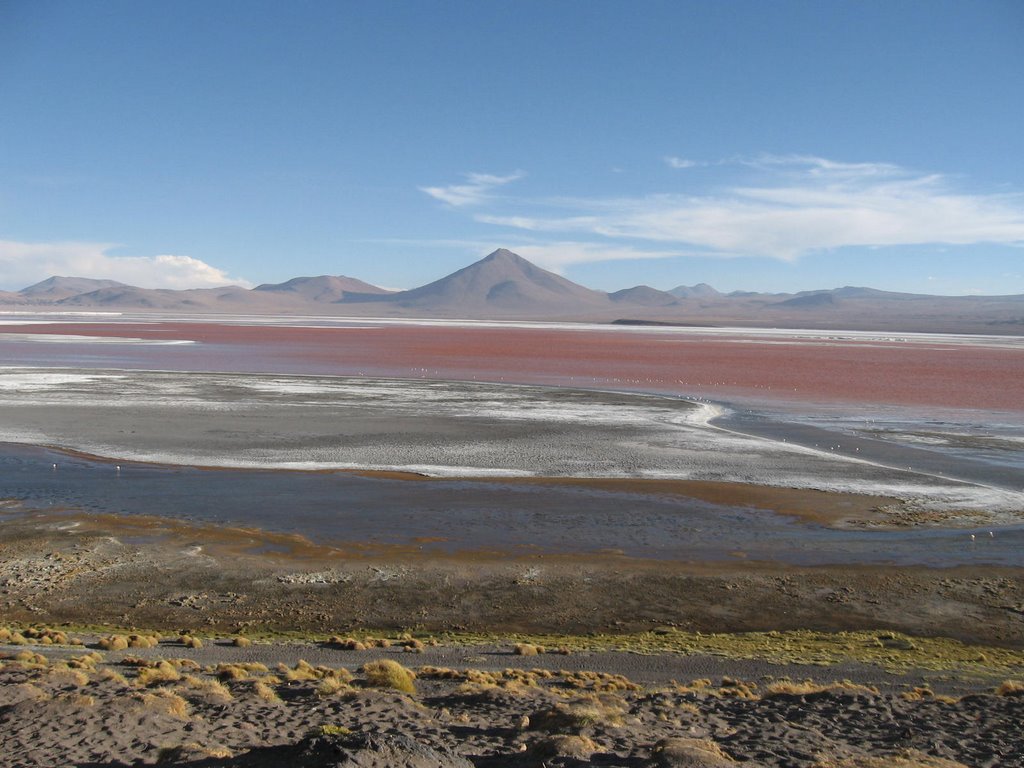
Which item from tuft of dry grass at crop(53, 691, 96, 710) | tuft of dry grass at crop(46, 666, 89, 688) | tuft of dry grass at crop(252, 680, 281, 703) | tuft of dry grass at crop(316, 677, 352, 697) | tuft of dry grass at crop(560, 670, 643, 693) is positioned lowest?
tuft of dry grass at crop(560, 670, 643, 693)

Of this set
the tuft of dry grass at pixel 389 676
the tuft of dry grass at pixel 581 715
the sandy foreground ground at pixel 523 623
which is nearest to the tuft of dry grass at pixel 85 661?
the sandy foreground ground at pixel 523 623

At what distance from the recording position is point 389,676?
9.00 m

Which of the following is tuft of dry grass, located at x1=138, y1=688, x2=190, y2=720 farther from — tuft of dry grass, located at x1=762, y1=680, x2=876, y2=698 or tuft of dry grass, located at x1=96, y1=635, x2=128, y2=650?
tuft of dry grass, located at x1=762, y1=680, x2=876, y2=698

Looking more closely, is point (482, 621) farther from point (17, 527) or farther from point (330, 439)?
point (330, 439)

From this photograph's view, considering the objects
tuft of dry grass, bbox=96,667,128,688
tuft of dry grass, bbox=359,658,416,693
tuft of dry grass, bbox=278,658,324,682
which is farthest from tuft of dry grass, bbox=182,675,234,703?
tuft of dry grass, bbox=359,658,416,693

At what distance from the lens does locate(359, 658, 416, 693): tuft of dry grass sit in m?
8.89

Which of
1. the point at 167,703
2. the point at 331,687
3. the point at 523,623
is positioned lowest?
the point at 523,623

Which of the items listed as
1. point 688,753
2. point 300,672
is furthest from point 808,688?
point 300,672

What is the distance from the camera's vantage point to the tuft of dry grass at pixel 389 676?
8891mm

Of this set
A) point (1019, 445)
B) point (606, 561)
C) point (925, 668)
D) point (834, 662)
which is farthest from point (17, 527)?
point (1019, 445)

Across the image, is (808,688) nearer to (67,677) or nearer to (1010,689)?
(1010,689)

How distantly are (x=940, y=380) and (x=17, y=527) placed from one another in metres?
43.6

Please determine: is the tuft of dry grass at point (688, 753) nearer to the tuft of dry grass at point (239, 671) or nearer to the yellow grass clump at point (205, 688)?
the yellow grass clump at point (205, 688)

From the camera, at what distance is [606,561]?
14.6 metres
